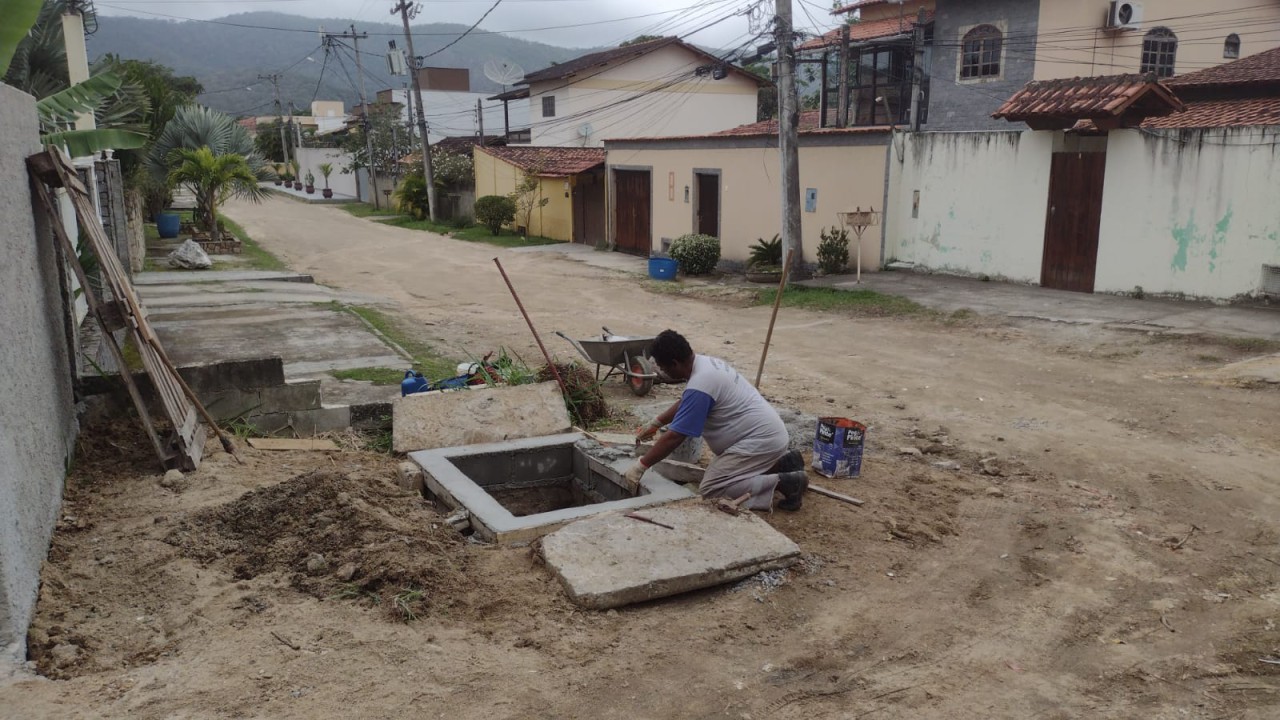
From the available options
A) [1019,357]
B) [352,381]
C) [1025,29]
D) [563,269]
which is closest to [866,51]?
[1025,29]

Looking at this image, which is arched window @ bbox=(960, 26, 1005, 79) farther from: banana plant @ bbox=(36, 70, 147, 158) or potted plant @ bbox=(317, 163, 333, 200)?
potted plant @ bbox=(317, 163, 333, 200)

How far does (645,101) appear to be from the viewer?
123 ft

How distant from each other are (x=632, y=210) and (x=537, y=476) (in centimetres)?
1888

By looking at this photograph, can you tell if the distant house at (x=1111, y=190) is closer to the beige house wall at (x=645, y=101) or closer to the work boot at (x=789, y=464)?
the work boot at (x=789, y=464)

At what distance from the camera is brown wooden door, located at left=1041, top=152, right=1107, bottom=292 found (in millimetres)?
15156

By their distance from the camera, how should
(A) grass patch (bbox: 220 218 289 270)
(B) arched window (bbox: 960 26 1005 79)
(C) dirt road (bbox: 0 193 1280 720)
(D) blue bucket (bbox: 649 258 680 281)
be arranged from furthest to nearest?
(B) arched window (bbox: 960 26 1005 79) → (A) grass patch (bbox: 220 218 289 270) → (D) blue bucket (bbox: 649 258 680 281) → (C) dirt road (bbox: 0 193 1280 720)

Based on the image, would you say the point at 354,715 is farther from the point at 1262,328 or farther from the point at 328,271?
the point at 328,271

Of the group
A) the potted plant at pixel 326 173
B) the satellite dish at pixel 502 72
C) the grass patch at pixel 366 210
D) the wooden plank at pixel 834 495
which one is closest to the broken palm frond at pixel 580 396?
the wooden plank at pixel 834 495

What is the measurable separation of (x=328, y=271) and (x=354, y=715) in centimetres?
1832

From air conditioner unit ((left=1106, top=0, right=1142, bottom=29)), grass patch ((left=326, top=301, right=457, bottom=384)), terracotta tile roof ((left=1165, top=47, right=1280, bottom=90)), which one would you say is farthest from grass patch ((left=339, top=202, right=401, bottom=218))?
terracotta tile roof ((left=1165, top=47, right=1280, bottom=90))

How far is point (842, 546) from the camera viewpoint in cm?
567

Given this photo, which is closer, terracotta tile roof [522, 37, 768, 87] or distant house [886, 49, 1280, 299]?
distant house [886, 49, 1280, 299]

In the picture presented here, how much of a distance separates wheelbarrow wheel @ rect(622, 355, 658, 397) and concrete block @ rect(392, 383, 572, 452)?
1.89 metres

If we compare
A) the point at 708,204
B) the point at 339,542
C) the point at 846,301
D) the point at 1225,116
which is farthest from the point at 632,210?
the point at 339,542
